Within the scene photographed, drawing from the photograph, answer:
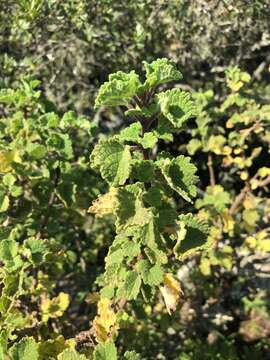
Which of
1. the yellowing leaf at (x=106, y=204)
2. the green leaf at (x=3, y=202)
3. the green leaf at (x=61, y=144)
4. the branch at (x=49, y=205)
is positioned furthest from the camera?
the branch at (x=49, y=205)

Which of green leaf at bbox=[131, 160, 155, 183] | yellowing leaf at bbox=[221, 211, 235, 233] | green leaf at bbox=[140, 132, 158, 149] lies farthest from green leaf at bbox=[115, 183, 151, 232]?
yellowing leaf at bbox=[221, 211, 235, 233]

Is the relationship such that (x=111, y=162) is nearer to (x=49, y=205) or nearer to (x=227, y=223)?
(x=49, y=205)

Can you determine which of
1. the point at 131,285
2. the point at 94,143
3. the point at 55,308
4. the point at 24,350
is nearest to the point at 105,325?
the point at 131,285

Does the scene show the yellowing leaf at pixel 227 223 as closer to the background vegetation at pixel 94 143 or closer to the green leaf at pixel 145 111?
the background vegetation at pixel 94 143

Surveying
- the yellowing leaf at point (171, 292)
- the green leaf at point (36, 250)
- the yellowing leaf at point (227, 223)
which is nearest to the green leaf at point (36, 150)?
the green leaf at point (36, 250)

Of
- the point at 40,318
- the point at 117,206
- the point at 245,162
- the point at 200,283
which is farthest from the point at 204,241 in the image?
the point at 200,283

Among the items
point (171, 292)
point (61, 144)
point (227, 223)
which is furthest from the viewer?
point (227, 223)
